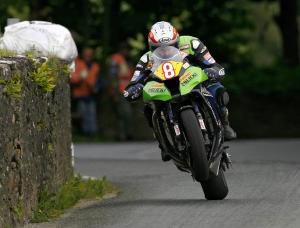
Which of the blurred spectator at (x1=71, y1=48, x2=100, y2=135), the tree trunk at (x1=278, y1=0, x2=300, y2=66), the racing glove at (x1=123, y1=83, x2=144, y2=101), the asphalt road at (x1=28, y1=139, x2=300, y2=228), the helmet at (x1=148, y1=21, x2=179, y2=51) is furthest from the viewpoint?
the tree trunk at (x1=278, y1=0, x2=300, y2=66)

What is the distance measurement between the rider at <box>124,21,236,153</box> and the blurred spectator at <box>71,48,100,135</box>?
44.1 ft

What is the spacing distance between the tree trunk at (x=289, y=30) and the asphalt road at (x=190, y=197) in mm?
11109

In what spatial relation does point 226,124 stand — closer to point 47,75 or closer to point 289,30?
point 47,75

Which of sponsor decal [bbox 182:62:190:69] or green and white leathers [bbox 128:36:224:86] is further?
green and white leathers [bbox 128:36:224:86]

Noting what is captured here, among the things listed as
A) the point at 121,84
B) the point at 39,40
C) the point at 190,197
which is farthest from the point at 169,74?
the point at 121,84

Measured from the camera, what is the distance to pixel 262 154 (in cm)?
1930

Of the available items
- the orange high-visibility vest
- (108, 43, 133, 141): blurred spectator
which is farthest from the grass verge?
the orange high-visibility vest

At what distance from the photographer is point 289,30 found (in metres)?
30.9

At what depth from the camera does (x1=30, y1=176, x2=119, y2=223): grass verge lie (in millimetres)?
12023

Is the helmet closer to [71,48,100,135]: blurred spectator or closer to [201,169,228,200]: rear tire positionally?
[201,169,228,200]: rear tire

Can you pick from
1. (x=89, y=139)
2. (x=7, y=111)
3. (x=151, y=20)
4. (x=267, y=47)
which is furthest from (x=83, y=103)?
(x=267, y=47)

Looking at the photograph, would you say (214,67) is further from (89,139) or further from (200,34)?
(200,34)

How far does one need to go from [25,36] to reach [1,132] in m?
4.02

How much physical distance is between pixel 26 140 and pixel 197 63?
6.91 ft
